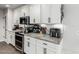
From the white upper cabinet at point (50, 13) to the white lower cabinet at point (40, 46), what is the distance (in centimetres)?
50

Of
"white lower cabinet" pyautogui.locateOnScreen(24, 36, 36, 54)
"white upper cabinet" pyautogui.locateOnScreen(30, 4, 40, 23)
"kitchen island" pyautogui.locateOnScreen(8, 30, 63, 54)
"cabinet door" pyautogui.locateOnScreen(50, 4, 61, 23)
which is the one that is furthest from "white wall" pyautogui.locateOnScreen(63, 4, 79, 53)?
"white upper cabinet" pyautogui.locateOnScreen(30, 4, 40, 23)

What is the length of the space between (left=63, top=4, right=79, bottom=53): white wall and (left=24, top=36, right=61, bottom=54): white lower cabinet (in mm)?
204

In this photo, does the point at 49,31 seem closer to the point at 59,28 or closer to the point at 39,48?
the point at 59,28

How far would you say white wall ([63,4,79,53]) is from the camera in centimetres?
104

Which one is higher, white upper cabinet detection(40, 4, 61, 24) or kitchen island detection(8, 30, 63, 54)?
white upper cabinet detection(40, 4, 61, 24)

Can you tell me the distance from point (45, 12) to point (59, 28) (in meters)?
0.52

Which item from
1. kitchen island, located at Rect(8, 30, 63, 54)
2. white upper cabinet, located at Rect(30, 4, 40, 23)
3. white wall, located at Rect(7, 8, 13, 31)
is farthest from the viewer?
white upper cabinet, located at Rect(30, 4, 40, 23)

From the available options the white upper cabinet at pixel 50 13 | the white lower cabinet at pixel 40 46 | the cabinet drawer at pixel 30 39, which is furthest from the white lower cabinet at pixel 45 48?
the white upper cabinet at pixel 50 13

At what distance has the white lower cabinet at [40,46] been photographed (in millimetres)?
1324

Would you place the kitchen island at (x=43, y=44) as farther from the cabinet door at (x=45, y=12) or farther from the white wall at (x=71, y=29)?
the cabinet door at (x=45, y=12)

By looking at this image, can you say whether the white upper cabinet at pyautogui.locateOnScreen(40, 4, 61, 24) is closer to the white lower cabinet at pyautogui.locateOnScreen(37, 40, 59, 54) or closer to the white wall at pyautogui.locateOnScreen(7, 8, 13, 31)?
the white lower cabinet at pyautogui.locateOnScreen(37, 40, 59, 54)

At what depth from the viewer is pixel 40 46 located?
1.60 meters

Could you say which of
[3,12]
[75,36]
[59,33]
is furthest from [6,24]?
[75,36]

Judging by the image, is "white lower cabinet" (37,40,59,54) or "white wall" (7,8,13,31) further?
"white wall" (7,8,13,31)
